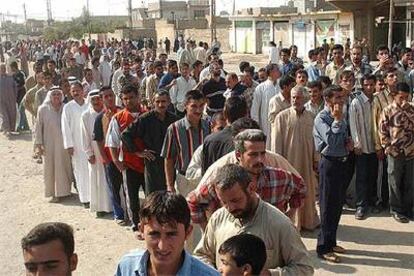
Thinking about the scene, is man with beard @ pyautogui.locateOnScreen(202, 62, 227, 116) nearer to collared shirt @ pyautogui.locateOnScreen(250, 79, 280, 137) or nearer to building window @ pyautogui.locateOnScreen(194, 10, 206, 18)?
collared shirt @ pyautogui.locateOnScreen(250, 79, 280, 137)

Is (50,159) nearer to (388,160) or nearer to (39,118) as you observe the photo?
(39,118)

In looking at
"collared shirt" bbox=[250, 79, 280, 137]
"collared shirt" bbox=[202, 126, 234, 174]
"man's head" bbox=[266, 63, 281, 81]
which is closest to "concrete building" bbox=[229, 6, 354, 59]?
"man's head" bbox=[266, 63, 281, 81]

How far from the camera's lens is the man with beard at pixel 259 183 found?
11.2 feet

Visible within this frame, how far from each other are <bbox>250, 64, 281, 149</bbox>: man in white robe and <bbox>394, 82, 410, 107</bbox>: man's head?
2192 millimetres

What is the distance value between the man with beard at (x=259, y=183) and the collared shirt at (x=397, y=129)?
3.15 m

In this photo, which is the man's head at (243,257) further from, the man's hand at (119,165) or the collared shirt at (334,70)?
the collared shirt at (334,70)

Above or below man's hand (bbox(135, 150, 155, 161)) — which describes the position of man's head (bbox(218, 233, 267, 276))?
above

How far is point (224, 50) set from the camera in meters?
44.2

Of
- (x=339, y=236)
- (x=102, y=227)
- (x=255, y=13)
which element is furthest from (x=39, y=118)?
(x=255, y=13)

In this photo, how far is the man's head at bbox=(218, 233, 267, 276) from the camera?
8.11ft

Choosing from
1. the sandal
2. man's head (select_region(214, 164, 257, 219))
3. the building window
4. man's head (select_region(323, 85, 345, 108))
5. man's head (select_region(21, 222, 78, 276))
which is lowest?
the sandal

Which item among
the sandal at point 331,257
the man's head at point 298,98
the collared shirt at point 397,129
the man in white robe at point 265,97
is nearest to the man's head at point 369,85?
the collared shirt at point 397,129

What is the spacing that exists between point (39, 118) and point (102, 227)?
2.21m

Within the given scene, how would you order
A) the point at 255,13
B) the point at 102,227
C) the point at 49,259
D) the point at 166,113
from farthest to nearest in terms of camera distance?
the point at 255,13
the point at 102,227
the point at 166,113
the point at 49,259
